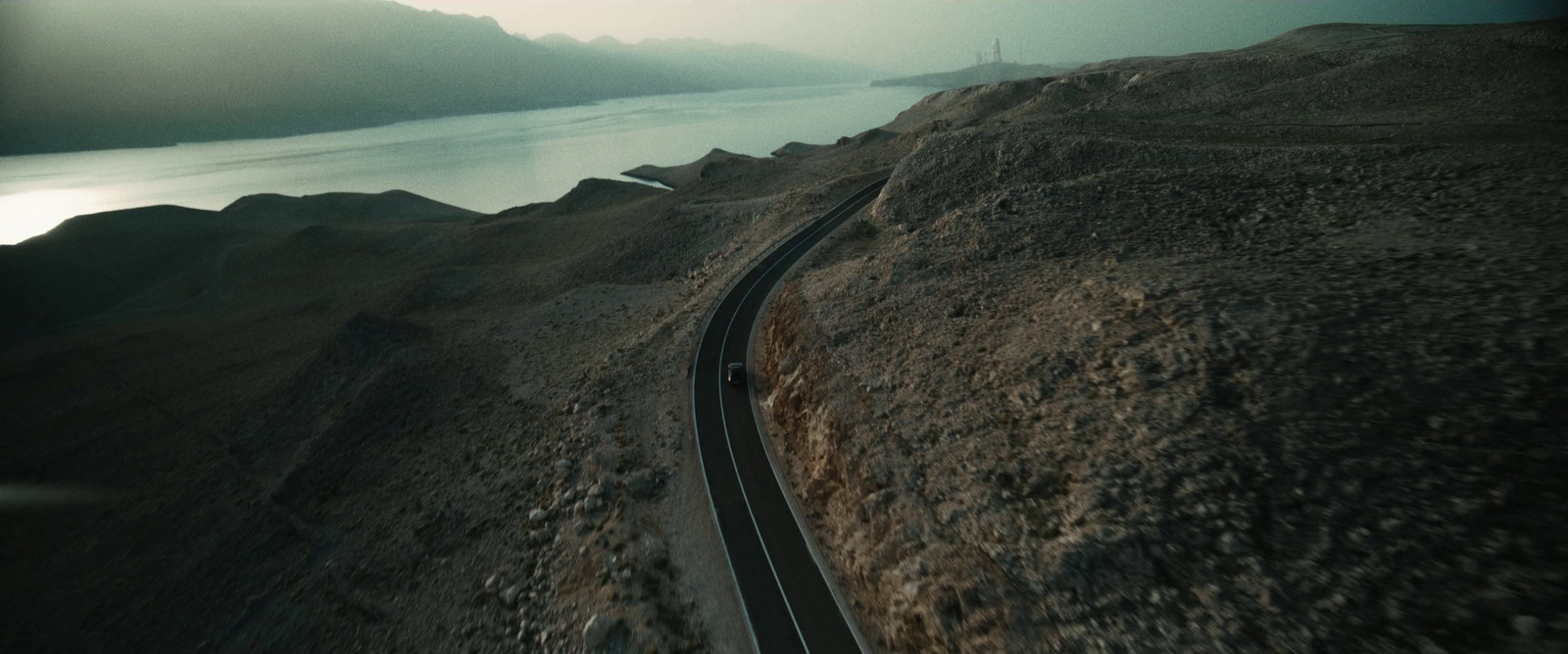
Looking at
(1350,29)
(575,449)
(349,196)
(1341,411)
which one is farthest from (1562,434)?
(349,196)

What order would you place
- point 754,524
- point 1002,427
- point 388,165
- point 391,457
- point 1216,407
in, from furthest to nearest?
point 388,165 → point 391,457 → point 754,524 → point 1002,427 → point 1216,407

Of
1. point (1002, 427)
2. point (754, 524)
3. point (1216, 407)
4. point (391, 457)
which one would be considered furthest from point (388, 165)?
point (1216, 407)

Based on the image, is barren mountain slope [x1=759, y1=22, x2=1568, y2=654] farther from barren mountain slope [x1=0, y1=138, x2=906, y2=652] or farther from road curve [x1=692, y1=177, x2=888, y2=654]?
barren mountain slope [x1=0, y1=138, x2=906, y2=652]

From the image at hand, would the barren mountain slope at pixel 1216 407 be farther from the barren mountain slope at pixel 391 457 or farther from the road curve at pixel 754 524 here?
the barren mountain slope at pixel 391 457

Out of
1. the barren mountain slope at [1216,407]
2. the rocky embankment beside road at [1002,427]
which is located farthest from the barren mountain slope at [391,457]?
the barren mountain slope at [1216,407]

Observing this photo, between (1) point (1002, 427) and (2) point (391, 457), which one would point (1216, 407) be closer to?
(1) point (1002, 427)

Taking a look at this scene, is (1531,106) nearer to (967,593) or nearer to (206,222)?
(967,593)
